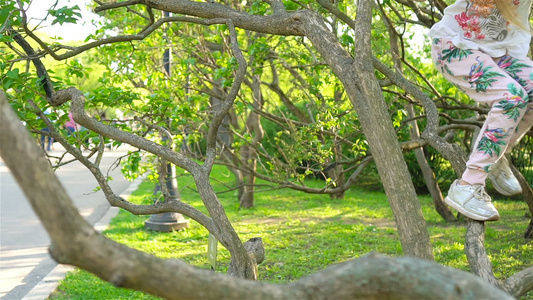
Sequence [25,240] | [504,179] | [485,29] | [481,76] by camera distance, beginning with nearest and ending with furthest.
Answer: [481,76] < [485,29] < [504,179] < [25,240]

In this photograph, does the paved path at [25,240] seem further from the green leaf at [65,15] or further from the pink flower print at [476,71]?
the pink flower print at [476,71]

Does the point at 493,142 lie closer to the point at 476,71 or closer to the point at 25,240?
the point at 476,71

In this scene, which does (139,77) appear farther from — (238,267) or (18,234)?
(238,267)

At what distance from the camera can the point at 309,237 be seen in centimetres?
903

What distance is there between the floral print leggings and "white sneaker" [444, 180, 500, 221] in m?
0.05

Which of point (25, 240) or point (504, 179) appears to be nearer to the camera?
point (504, 179)

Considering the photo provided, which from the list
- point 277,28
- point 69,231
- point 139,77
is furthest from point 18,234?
point 69,231

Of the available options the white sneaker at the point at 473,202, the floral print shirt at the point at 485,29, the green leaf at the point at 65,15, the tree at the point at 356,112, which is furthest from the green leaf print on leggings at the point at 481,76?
the green leaf at the point at 65,15

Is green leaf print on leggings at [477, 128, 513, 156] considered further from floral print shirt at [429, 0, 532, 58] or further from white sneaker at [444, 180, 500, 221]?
floral print shirt at [429, 0, 532, 58]

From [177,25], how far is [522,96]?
5.89 m

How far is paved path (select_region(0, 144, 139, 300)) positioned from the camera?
714 centimetres

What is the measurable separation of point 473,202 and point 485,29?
0.99m

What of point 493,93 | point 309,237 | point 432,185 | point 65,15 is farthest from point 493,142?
point 432,185

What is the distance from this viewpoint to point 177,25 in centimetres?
855
